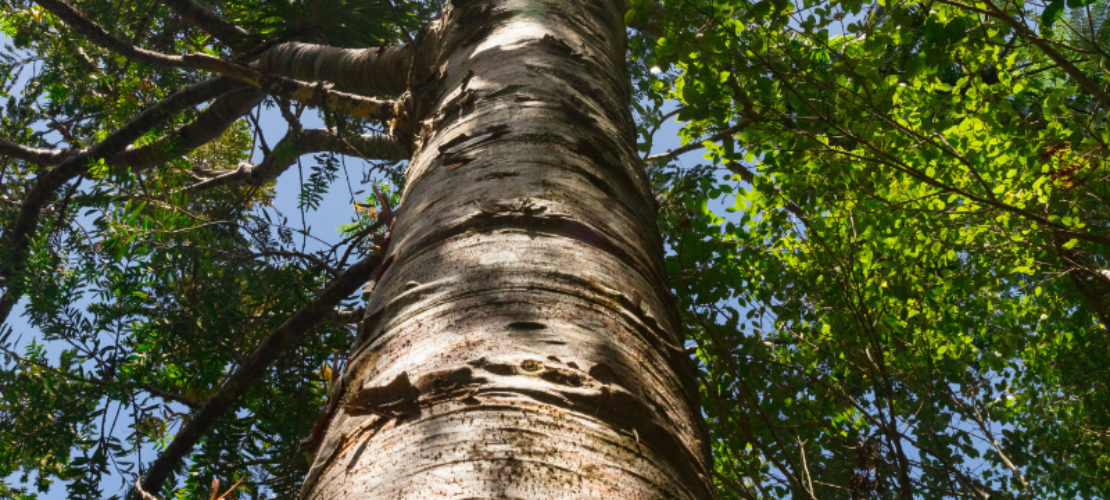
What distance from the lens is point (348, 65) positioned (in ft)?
10.1

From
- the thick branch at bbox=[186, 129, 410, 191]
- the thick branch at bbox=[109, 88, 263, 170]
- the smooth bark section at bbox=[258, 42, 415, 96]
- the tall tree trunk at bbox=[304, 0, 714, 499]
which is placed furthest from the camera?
the thick branch at bbox=[109, 88, 263, 170]

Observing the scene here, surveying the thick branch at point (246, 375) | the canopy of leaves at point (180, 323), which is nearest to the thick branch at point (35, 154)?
the canopy of leaves at point (180, 323)

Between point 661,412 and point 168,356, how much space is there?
293 cm

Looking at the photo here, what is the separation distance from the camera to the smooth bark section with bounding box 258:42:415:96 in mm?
2904

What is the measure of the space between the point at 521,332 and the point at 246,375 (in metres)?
A: 2.05

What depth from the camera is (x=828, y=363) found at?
3379 mm

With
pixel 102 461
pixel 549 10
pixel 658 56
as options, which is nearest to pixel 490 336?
pixel 549 10

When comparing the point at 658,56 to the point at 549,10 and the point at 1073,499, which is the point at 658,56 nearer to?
the point at 549,10

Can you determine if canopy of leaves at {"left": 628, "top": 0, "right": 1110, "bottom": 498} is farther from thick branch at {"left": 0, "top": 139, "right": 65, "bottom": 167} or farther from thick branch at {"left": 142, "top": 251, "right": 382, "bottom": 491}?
thick branch at {"left": 0, "top": 139, "right": 65, "bottom": 167}

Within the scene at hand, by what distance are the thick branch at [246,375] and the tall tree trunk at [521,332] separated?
3.99 feet

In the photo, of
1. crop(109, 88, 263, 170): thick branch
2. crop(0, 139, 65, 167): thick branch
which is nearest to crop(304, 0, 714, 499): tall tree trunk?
crop(109, 88, 263, 170): thick branch

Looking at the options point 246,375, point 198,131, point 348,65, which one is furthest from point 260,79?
point 198,131

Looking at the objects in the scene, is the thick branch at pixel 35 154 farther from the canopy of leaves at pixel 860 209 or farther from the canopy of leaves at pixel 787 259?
the canopy of leaves at pixel 860 209

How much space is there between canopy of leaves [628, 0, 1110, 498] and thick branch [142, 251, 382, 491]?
1335 mm
